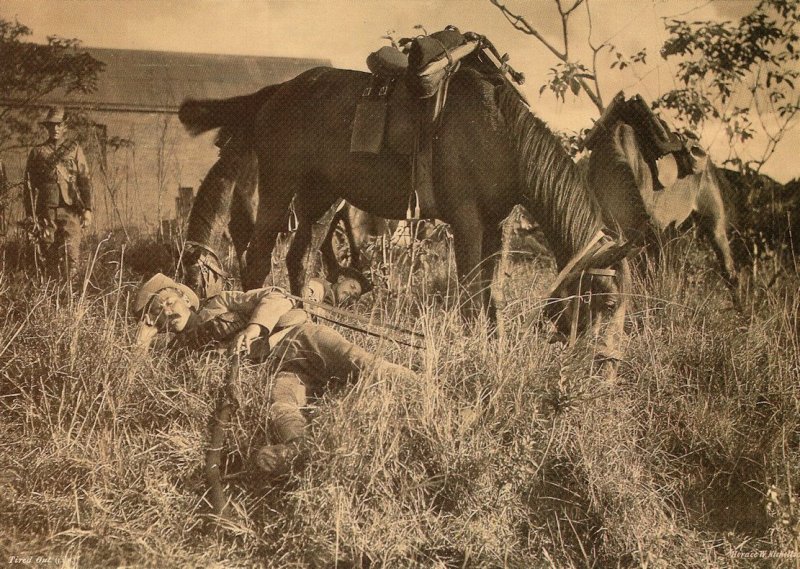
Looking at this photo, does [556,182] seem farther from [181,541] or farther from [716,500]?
[181,541]

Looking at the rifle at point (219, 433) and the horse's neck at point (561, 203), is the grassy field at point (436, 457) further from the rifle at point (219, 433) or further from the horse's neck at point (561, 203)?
the horse's neck at point (561, 203)

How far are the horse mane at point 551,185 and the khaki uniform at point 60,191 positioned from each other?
9.75 feet

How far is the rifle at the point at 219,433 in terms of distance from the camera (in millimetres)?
2680

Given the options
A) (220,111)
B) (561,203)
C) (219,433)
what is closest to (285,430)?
(219,433)

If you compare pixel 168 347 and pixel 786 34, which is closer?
pixel 168 347

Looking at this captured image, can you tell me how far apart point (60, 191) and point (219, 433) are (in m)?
3.02

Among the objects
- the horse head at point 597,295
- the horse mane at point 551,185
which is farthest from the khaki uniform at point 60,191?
the horse head at point 597,295

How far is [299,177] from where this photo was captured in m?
4.34

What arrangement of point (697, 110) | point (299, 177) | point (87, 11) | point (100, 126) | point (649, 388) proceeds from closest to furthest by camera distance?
point (649, 388)
point (87, 11)
point (299, 177)
point (697, 110)
point (100, 126)

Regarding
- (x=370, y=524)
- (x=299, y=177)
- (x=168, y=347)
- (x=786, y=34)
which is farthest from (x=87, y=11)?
(x=786, y=34)

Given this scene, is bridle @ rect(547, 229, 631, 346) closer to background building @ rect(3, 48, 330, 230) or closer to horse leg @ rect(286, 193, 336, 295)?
horse leg @ rect(286, 193, 336, 295)

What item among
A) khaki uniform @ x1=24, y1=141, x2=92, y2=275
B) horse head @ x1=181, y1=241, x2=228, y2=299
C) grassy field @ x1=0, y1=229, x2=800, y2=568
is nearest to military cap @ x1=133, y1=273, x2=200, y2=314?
grassy field @ x1=0, y1=229, x2=800, y2=568

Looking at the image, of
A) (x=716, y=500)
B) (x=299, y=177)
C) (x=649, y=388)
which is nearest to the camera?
(x=716, y=500)

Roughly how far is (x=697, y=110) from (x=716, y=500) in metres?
2.74
